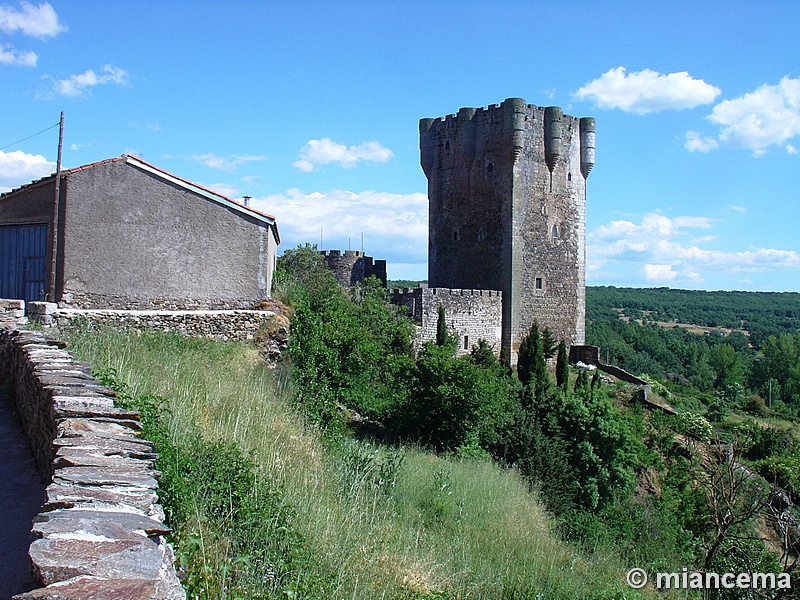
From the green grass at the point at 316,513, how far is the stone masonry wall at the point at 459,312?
45.1ft

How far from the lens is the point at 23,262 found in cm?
1448

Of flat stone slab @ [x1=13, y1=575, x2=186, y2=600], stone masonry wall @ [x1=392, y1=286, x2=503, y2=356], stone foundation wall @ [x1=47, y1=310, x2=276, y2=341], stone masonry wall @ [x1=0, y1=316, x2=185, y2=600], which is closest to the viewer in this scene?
flat stone slab @ [x1=13, y1=575, x2=186, y2=600]

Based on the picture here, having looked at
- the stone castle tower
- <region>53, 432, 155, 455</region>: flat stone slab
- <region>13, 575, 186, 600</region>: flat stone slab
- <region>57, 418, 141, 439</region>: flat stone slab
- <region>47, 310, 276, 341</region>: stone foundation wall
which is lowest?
<region>13, 575, 186, 600</region>: flat stone slab

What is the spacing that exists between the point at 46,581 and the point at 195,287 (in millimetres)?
12491

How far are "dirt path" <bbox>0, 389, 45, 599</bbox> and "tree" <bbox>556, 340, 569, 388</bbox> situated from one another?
74.2ft

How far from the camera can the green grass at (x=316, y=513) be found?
172 inches

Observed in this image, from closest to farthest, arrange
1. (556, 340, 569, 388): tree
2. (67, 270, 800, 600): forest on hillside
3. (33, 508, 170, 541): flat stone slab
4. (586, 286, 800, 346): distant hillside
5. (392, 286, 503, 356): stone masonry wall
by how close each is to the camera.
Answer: (33, 508, 170, 541): flat stone slab
(67, 270, 800, 600): forest on hillside
(392, 286, 503, 356): stone masonry wall
(556, 340, 569, 388): tree
(586, 286, 800, 346): distant hillside

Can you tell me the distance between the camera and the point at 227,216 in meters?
14.6

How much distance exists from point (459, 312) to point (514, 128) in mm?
7948

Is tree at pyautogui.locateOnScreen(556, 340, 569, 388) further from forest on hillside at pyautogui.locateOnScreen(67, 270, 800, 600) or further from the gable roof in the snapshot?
the gable roof

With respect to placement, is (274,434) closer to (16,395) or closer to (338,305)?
(16,395)

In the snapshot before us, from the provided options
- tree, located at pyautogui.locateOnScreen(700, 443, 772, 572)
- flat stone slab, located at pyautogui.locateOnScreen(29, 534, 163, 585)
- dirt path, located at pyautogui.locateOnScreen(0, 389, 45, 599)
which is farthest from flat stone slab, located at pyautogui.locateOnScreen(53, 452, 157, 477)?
tree, located at pyautogui.locateOnScreen(700, 443, 772, 572)

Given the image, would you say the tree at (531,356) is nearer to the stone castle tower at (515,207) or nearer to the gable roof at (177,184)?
the stone castle tower at (515,207)

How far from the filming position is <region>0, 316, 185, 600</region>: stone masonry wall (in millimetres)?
2412
